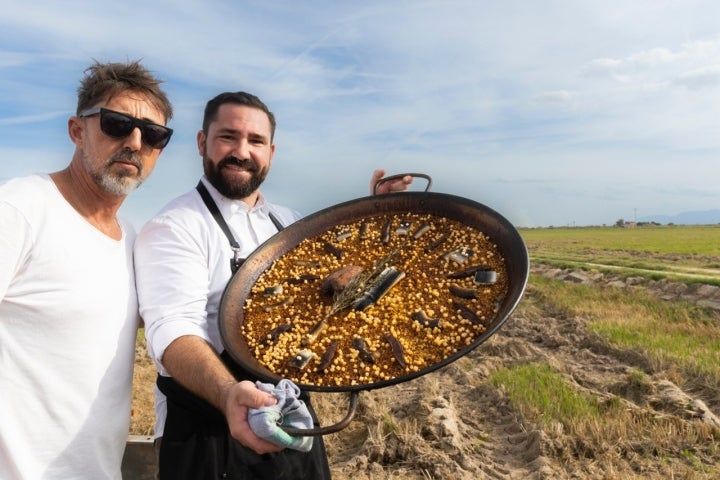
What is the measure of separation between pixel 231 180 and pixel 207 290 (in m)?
0.62

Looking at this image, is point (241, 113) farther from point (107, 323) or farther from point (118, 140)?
point (107, 323)

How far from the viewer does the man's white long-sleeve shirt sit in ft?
8.36

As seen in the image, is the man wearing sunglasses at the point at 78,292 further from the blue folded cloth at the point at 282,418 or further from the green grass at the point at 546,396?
the green grass at the point at 546,396

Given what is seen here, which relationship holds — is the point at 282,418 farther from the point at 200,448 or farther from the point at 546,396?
the point at 546,396

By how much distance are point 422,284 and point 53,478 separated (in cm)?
172

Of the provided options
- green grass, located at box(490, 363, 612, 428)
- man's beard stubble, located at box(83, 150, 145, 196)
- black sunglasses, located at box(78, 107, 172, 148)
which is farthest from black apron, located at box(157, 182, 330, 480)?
green grass, located at box(490, 363, 612, 428)

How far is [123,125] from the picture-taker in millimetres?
2805

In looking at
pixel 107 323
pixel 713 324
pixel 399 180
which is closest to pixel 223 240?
pixel 107 323

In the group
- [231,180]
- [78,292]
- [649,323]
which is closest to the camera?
[78,292]

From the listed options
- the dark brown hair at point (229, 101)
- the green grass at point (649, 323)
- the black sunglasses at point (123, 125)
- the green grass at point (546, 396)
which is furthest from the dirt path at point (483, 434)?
the black sunglasses at point (123, 125)

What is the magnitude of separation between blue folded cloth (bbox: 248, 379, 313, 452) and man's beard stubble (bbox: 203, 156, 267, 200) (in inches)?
54.2

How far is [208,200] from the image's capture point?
3072 mm

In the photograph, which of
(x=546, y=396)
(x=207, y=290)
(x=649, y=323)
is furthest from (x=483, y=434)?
(x=649, y=323)

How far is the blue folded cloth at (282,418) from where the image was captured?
183 centimetres
